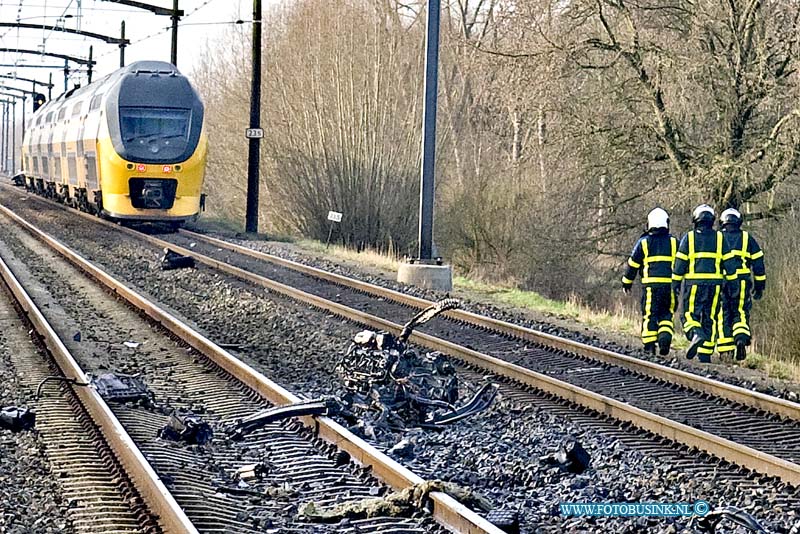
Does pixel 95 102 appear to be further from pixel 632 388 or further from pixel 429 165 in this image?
pixel 632 388

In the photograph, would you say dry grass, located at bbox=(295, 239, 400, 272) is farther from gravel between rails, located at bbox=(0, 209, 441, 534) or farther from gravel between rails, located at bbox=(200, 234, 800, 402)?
gravel between rails, located at bbox=(0, 209, 441, 534)

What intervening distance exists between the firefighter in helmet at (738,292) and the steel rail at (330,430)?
199 inches

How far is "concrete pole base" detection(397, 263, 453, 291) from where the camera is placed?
61.2 ft

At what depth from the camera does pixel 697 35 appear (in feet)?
68.7

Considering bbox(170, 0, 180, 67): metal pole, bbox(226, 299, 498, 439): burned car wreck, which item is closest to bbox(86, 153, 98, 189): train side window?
bbox(170, 0, 180, 67): metal pole

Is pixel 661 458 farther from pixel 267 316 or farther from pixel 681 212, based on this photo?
pixel 681 212

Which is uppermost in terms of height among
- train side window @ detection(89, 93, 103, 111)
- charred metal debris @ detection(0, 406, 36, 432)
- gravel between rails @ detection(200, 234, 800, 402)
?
train side window @ detection(89, 93, 103, 111)

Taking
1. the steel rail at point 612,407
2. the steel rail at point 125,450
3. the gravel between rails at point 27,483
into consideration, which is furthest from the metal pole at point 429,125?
the gravel between rails at point 27,483

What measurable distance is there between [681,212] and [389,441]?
51.8 ft

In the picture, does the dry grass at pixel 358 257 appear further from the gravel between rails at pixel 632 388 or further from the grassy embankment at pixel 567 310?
the gravel between rails at pixel 632 388

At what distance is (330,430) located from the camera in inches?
306

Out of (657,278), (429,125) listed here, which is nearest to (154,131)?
(429,125)

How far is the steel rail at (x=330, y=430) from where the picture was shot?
227 inches

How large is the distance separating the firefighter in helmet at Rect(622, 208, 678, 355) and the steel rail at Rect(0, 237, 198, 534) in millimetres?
5682
